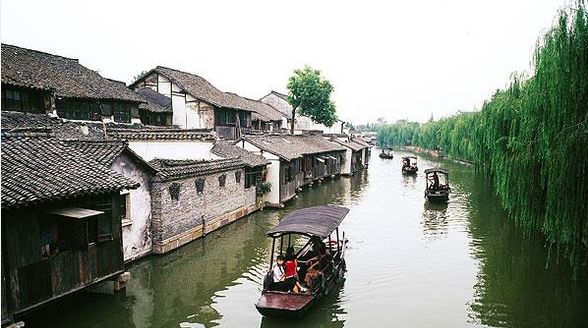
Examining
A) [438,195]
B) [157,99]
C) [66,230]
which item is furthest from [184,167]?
[157,99]

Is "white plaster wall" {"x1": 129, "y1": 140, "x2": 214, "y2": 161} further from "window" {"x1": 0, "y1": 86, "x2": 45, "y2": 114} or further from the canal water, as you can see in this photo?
"window" {"x1": 0, "y1": 86, "x2": 45, "y2": 114}

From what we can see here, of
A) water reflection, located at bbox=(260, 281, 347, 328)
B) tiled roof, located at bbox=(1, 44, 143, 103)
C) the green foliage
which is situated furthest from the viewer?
tiled roof, located at bbox=(1, 44, 143, 103)

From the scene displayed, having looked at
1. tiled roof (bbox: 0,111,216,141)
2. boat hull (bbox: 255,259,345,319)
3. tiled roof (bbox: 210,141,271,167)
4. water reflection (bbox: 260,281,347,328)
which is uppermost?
tiled roof (bbox: 0,111,216,141)

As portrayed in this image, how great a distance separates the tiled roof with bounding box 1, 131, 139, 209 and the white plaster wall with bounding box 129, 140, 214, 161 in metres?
8.86

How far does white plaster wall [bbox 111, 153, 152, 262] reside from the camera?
14.5 metres

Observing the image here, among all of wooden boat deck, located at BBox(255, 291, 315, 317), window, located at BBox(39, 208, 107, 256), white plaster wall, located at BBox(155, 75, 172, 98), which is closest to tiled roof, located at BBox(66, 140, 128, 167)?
window, located at BBox(39, 208, 107, 256)

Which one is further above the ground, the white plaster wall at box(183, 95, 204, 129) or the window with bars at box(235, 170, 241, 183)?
the white plaster wall at box(183, 95, 204, 129)

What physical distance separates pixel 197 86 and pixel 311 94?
15.8 metres

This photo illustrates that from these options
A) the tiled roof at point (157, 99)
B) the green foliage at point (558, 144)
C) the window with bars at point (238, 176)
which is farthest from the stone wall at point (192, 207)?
the tiled roof at point (157, 99)

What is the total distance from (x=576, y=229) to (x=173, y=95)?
3005 cm

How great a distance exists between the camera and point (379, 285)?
14.4 m

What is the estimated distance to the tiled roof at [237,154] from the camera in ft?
76.7

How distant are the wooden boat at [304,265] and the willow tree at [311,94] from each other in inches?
1318

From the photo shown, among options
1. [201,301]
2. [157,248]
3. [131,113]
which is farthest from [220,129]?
[201,301]
